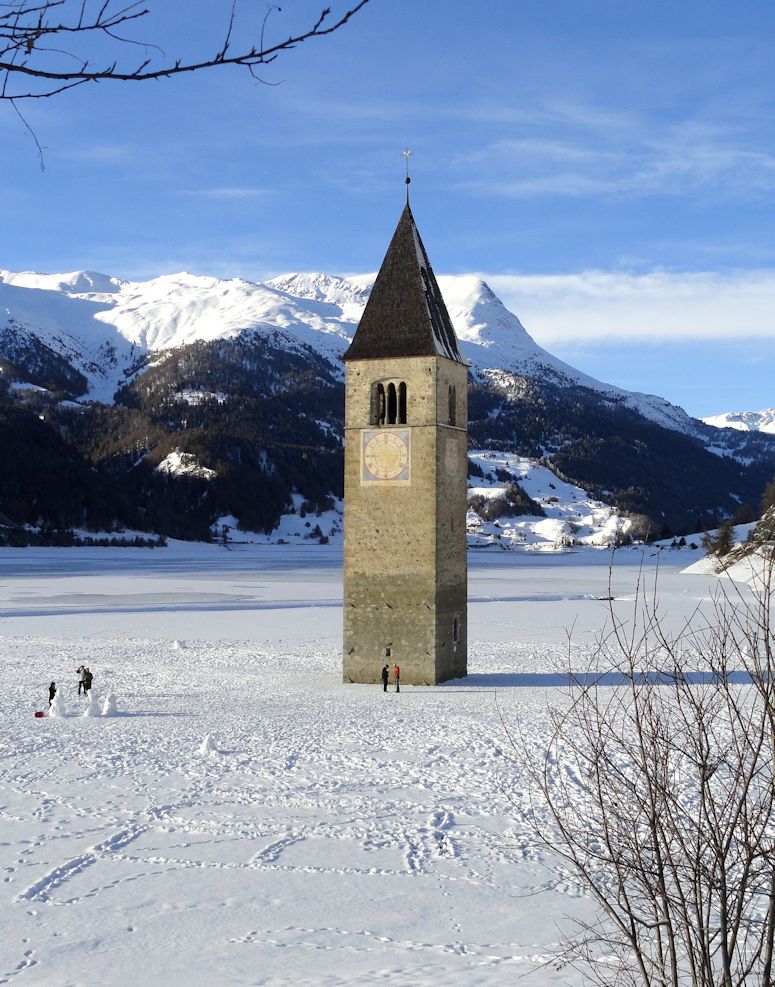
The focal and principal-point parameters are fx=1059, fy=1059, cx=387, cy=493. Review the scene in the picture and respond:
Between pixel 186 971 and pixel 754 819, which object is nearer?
pixel 754 819

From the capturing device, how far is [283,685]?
111ft

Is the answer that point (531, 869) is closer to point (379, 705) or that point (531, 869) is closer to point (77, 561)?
point (379, 705)

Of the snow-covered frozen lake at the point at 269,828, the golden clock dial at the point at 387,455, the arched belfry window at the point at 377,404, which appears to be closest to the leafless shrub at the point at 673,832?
the snow-covered frozen lake at the point at 269,828

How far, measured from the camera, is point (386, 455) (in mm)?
36125

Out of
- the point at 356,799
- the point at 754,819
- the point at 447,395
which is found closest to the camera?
the point at 754,819

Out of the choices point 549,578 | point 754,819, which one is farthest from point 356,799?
point 549,578

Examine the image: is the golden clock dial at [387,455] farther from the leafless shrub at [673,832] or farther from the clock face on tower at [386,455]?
the leafless shrub at [673,832]

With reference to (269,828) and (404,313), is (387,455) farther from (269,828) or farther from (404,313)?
(269,828)

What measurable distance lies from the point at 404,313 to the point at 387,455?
4.96 meters

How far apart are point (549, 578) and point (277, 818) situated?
79.1 m

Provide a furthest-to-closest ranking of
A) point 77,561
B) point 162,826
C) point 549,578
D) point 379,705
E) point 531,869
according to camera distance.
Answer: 1. point 77,561
2. point 549,578
3. point 379,705
4. point 162,826
5. point 531,869

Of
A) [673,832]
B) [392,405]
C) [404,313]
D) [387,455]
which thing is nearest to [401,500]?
[387,455]

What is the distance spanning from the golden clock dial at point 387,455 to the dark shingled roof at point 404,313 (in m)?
2.83

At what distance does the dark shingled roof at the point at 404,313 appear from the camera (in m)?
36.1
